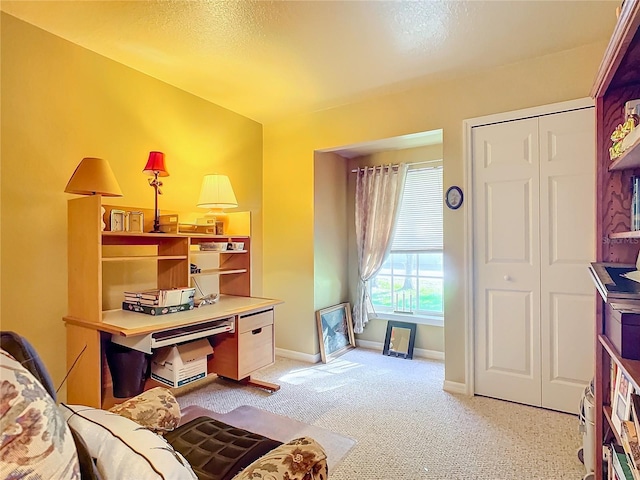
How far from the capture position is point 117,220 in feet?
7.50

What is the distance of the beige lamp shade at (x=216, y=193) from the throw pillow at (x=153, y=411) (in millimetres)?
1604

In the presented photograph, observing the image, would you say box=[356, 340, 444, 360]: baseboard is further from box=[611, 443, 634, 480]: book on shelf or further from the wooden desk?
box=[611, 443, 634, 480]: book on shelf

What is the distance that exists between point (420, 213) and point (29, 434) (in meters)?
3.53

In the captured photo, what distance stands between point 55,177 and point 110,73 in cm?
84

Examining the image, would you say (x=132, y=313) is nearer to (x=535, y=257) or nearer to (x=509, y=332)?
(x=509, y=332)

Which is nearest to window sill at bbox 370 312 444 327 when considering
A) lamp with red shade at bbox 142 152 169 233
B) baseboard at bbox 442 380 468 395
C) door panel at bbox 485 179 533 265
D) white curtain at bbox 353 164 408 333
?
white curtain at bbox 353 164 408 333

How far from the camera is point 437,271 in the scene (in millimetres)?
3662

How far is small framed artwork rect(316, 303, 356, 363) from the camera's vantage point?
3559 mm

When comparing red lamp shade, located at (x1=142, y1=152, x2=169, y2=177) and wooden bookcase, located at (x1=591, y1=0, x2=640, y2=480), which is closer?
wooden bookcase, located at (x1=591, y1=0, x2=640, y2=480)

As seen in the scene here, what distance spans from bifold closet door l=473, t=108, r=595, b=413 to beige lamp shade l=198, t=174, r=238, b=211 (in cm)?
195

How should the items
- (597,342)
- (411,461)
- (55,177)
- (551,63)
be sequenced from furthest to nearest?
(551,63) → (55,177) → (411,461) → (597,342)

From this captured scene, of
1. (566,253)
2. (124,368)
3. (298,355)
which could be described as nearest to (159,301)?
(124,368)

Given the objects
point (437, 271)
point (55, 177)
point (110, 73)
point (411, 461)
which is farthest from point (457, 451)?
point (110, 73)

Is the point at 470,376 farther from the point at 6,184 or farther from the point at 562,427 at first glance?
the point at 6,184
